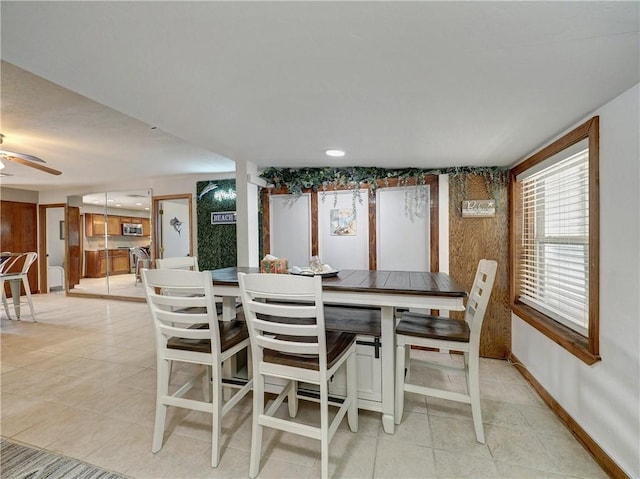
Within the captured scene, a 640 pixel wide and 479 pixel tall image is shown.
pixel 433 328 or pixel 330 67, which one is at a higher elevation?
pixel 330 67

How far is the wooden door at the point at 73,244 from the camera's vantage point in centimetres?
651

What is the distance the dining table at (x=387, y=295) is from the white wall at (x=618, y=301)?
772 millimetres

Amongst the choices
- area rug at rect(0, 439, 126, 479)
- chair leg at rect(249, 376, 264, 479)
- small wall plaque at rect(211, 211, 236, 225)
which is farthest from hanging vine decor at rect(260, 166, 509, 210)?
area rug at rect(0, 439, 126, 479)

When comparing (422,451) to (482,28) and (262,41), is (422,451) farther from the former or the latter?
(262,41)

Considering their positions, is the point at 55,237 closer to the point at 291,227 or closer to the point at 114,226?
the point at 114,226

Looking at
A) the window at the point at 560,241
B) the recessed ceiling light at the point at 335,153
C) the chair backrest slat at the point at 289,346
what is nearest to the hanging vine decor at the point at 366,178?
the window at the point at 560,241

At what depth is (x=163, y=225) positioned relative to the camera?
5680 millimetres

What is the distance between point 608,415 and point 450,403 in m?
0.92

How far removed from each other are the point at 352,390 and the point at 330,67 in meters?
1.82

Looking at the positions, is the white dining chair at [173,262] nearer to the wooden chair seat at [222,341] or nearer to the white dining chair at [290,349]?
the wooden chair seat at [222,341]

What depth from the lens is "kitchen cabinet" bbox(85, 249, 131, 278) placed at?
7.82 metres

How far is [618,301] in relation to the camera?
5.26ft

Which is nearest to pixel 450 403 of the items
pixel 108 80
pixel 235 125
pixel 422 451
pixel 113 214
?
pixel 422 451

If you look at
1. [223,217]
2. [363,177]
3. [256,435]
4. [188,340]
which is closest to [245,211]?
[363,177]
